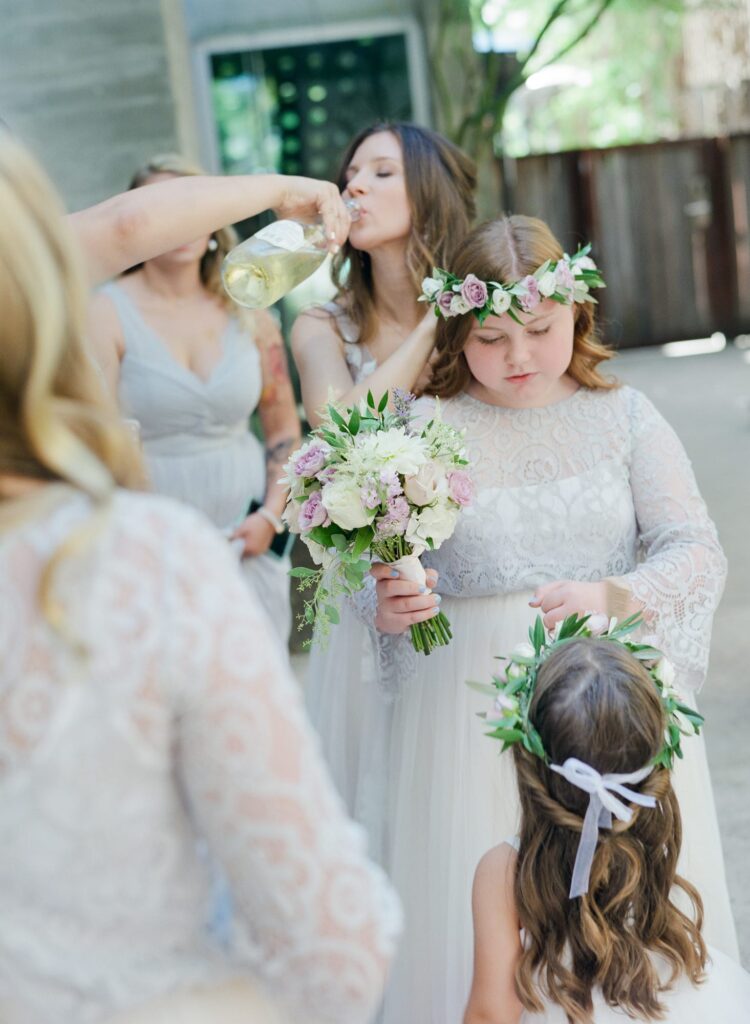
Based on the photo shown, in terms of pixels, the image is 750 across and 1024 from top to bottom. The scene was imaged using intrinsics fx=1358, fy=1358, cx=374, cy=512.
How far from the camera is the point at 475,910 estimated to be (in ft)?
7.16

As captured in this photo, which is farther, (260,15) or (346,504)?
(260,15)

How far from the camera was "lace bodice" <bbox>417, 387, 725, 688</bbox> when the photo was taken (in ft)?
9.05

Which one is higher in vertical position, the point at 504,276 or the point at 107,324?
the point at 504,276

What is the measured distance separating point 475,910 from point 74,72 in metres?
5.66

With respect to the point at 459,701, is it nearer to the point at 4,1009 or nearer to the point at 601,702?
the point at 601,702

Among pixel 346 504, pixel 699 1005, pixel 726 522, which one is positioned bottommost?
pixel 726 522

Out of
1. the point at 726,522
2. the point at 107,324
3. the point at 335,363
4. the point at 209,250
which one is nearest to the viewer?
the point at 335,363

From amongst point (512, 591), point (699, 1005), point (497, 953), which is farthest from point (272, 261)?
point (699, 1005)

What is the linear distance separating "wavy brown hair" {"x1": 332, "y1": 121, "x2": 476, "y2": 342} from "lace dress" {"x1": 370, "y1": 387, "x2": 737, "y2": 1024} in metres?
0.53

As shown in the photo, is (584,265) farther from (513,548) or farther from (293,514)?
(293,514)

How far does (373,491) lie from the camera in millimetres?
2521

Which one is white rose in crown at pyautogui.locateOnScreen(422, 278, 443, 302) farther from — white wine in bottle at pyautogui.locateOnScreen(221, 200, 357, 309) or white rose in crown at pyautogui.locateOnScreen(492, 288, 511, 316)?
white wine in bottle at pyautogui.locateOnScreen(221, 200, 357, 309)

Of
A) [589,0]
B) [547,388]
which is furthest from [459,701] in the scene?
[589,0]

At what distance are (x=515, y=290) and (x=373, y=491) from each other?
1.68 ft
